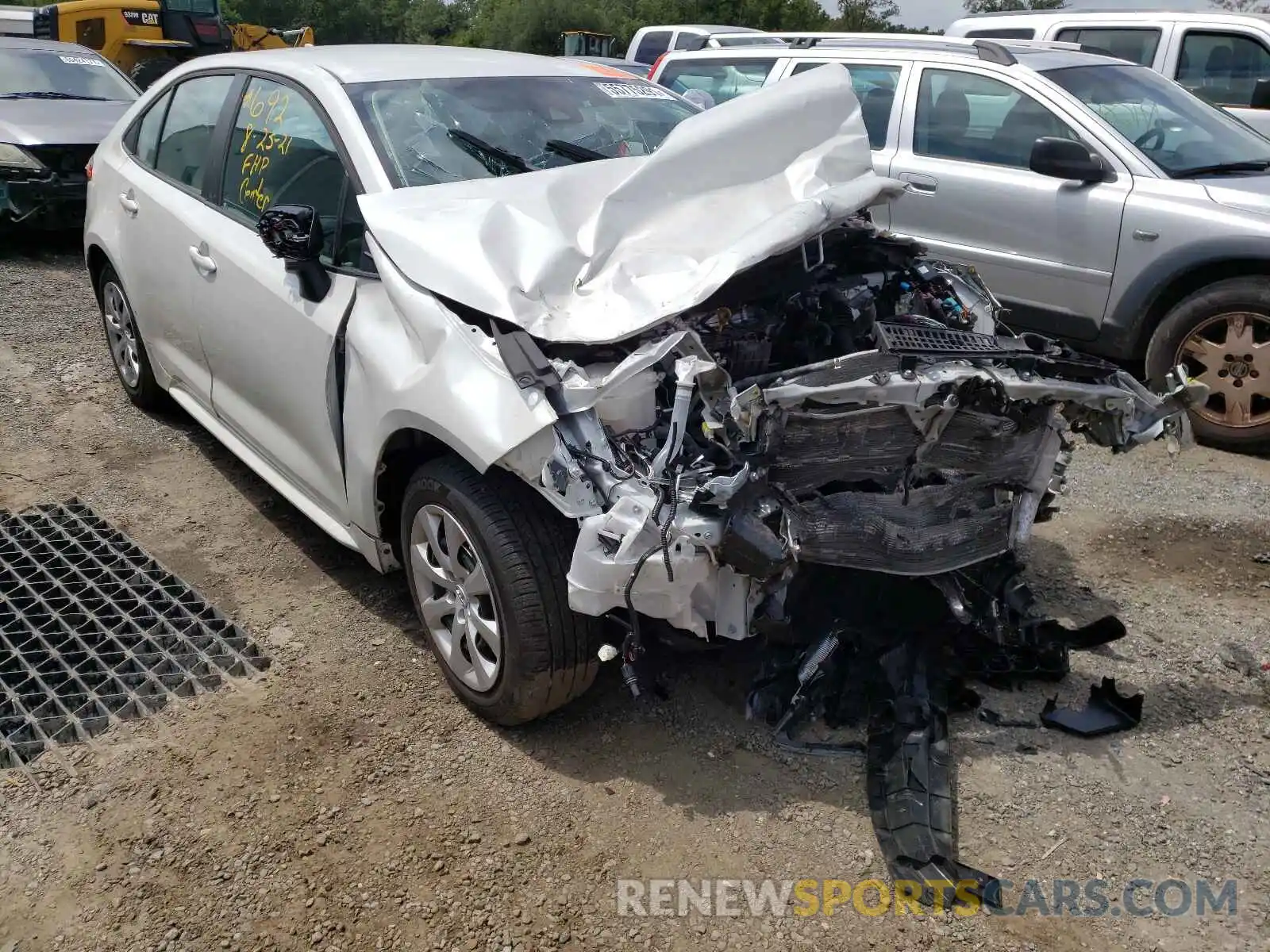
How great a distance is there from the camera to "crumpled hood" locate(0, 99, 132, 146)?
8422 millimetres

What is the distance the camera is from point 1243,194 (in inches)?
204

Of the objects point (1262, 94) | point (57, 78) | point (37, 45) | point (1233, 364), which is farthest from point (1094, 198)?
point (37, 45)

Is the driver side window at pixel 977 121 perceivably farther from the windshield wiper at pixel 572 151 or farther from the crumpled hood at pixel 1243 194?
the windshield wiper at pixel 572 151

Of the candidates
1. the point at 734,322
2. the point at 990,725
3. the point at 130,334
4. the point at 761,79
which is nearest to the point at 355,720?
the point at 734,322

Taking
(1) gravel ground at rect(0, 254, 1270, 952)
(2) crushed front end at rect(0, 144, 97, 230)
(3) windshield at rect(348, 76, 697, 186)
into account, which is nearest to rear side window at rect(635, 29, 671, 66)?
(2) crushed front end at rect(0, 144, 97, 230)

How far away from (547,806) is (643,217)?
1.76 m

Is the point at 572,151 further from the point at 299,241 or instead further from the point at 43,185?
the point at 43,185

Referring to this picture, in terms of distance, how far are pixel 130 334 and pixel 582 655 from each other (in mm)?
3493

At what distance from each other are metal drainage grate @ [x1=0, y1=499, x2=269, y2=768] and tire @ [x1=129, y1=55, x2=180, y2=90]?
14017 mm

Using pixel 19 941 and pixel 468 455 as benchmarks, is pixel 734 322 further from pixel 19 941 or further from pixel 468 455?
pixel 19 941

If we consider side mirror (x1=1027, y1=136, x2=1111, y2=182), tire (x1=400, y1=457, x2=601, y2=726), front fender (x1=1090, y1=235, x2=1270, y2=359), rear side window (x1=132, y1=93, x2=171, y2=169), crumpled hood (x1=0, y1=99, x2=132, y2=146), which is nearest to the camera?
tire (x1=400, y1=457, x2=601, y2=726)

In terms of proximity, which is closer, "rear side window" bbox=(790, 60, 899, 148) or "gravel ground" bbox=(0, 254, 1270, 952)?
"gravel ground" bbox=(0, 254, 1270, 952)

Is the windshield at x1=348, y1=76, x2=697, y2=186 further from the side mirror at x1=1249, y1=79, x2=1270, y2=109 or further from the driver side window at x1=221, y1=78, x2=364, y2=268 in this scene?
the side mirror at x1=1249, y1=79, x2=1270, y2=109

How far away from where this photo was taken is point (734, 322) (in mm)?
3037
